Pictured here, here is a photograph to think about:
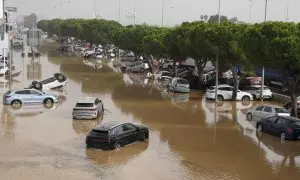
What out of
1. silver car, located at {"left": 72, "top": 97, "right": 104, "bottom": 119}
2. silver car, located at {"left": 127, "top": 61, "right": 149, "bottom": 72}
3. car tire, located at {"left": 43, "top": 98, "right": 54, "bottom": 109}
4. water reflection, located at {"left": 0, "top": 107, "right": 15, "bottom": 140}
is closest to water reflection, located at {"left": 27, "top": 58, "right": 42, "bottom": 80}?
silver car, located at {"left": 127, "top": 61, "right": 149, "bottom": 72}

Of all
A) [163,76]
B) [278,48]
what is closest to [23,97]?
[278,48]

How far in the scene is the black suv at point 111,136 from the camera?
2236cm

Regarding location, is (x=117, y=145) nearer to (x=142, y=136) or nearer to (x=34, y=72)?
(x=142, y=136)

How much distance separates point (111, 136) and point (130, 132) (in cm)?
153

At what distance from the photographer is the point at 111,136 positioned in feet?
73.7

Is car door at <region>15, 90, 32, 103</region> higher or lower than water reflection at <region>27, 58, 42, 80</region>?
lower

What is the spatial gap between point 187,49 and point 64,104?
14902 mm

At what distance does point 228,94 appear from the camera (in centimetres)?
4141

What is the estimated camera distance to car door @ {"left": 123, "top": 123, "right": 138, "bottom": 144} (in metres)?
23.5

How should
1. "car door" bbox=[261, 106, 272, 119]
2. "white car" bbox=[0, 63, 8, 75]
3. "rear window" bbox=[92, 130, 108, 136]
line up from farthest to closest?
1. "white car" bbox=[0, 63, 8, 75]
2. "car door" bbox=[261, 106, 272, 119]
3. "rear window" bbox=[92, 130, 108, 136]

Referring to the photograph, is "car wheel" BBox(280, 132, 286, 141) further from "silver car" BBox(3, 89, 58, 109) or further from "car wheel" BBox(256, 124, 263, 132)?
"silver car" BBox(3, 89, 58, 109)

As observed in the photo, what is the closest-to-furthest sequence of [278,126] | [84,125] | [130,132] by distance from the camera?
1. [130,132]
2. [278,126]
3. [84,125]

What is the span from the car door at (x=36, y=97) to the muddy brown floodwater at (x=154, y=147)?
1070 mm

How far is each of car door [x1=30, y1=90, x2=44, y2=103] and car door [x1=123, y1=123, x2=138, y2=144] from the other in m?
14.1
